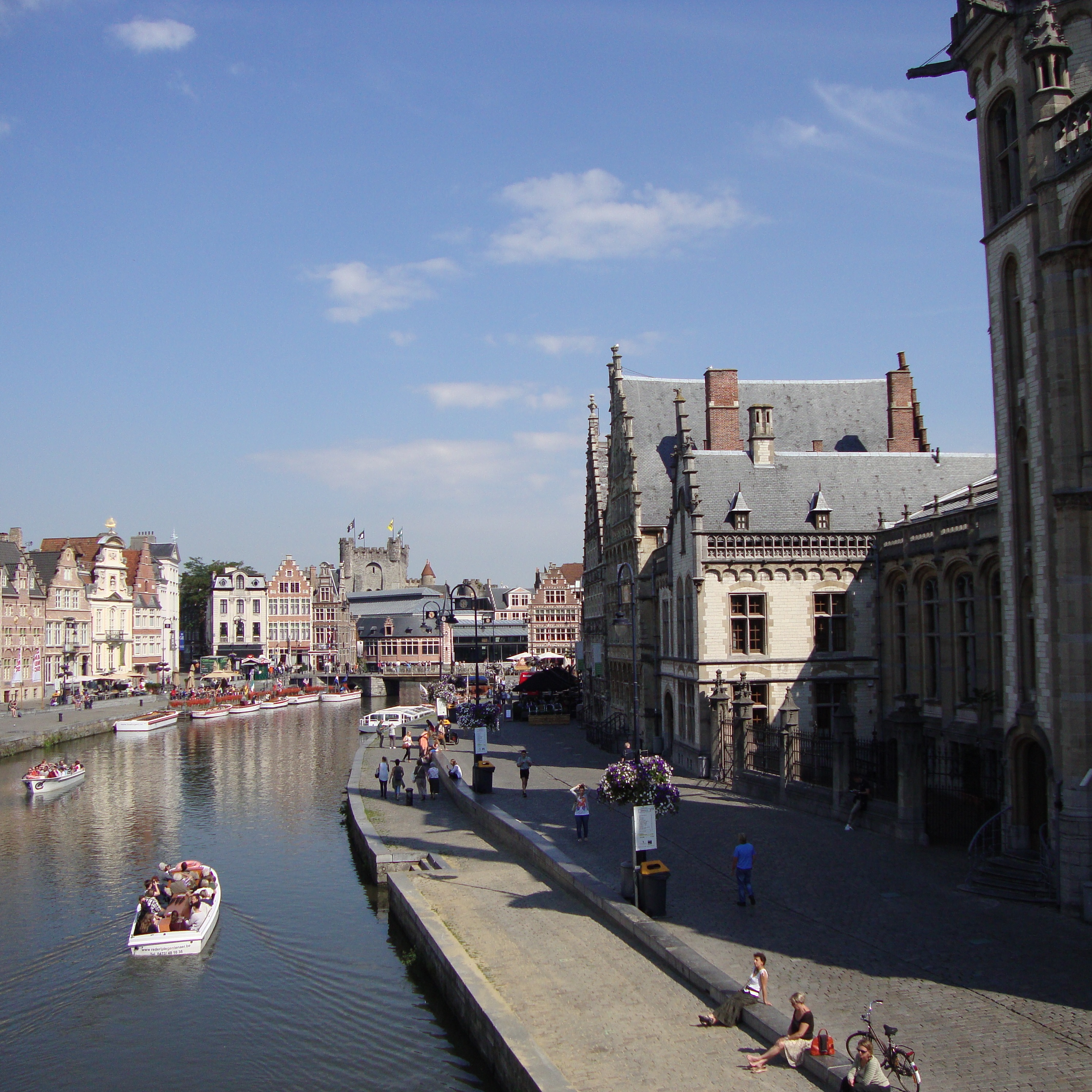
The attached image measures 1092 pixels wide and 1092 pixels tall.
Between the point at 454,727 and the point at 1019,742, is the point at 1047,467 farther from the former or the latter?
the point at 454,727

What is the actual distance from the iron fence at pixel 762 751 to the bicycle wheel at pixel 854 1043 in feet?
62.2

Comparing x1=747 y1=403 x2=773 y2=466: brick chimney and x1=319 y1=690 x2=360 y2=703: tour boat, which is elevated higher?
x1=747 y1=403 x2=773 y2=466: brick chimney

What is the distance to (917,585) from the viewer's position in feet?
112

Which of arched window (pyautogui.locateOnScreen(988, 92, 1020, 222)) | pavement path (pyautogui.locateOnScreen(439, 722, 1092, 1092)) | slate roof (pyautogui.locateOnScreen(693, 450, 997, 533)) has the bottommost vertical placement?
pavement path (pyautogui.locateOnScreen(439, 722, 1092, 1092))

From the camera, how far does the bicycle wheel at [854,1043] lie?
11719mm

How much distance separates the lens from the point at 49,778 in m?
45.8

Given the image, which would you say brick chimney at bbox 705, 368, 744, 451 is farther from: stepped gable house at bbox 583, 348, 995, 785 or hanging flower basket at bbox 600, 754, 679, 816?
hanging flower basket at bbox 600, 754, 679, 816

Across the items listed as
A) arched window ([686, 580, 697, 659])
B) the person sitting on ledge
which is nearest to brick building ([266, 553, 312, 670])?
arched window ([686, 580, 697, 659])

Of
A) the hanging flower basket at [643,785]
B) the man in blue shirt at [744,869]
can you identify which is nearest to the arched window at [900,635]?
the hanging flower basket at [643,785]

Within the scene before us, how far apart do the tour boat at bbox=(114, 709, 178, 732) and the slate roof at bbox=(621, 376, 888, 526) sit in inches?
1718

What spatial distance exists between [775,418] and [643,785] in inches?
1212

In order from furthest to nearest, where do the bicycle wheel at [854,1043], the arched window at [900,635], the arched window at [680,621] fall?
the arched window at [680,621], the arched window at [900,635], the bicycle wheel at [854,1043]

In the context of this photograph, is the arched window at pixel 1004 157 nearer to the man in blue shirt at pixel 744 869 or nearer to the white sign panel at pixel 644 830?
the man in blue shirt at pixel 744 869

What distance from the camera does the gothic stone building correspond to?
19.2 metres
